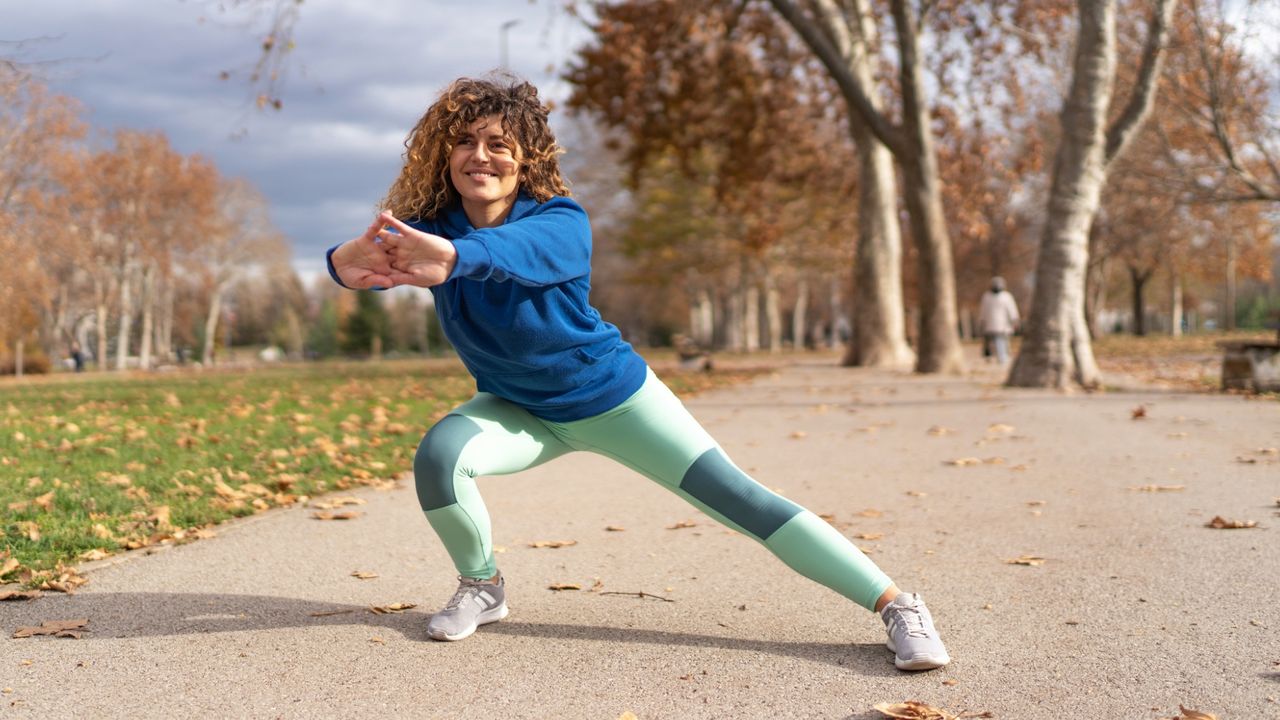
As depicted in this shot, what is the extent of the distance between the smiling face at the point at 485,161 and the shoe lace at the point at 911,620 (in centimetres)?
186

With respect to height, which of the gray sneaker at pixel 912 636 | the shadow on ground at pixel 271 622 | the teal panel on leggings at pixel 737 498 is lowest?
the shadow on ground at pixel 271 622

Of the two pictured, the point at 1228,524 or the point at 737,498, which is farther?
the point at 1228,524

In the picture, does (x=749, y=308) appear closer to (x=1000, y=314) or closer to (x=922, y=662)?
(x=1000, y=314)

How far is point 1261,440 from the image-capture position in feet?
28.0

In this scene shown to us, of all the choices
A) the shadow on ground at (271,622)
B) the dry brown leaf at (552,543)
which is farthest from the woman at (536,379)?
the dry brown leaf at (552,543)

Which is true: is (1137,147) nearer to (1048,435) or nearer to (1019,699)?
(1048,435)

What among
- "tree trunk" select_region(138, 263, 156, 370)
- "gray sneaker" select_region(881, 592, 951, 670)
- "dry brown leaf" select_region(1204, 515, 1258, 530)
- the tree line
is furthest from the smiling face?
"tree trunk" select_region(138, 263, 156, 370)

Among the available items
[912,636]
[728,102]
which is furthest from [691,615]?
[728,102]

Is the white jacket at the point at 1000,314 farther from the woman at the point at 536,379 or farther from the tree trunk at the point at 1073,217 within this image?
the woman at the point at 536,379

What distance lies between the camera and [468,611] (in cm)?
351

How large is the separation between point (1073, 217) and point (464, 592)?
12573 mm

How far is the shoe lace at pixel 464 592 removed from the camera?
3.53 meters

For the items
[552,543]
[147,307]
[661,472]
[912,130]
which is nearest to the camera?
[661,472]

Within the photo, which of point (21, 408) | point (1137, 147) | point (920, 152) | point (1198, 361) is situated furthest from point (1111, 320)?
point (21, 408)
